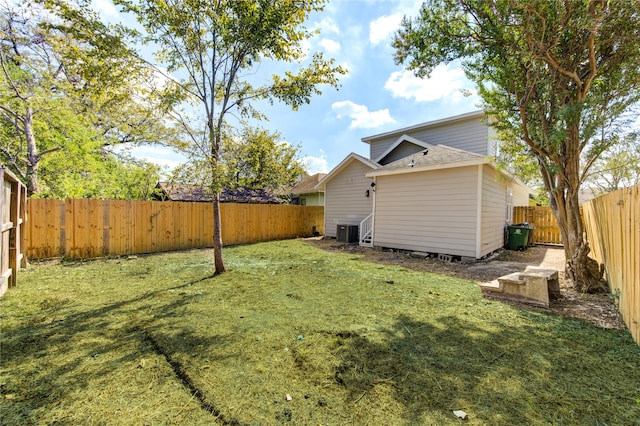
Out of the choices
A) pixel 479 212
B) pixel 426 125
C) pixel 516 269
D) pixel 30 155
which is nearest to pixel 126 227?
pixel 30 155

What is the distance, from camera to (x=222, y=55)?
17.4 feet

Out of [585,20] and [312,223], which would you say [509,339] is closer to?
[585,20]

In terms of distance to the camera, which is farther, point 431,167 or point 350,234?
point 350,234

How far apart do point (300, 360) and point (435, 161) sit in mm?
7766

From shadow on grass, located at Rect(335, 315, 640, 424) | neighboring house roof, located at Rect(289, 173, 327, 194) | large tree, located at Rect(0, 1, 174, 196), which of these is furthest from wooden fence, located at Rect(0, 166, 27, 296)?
neighboring house roof, located at Rect(289, 173, 327, 194)

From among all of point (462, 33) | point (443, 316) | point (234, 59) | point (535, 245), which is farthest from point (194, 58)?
point (535, 245)

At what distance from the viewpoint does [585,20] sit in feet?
12.2

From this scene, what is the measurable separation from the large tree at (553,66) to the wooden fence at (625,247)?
0.64 metres

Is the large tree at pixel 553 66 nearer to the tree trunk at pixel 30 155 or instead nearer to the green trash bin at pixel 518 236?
the green trash bin at pixel 518 236

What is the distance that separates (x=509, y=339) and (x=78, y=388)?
4.22 metres

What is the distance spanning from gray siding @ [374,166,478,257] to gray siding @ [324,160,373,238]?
6.21 feet

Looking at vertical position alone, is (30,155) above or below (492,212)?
above

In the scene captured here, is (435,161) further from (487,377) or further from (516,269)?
(487,377)

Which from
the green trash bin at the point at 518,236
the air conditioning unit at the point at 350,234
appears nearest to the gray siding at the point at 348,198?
the air conditioning unit at the point at 350,234
